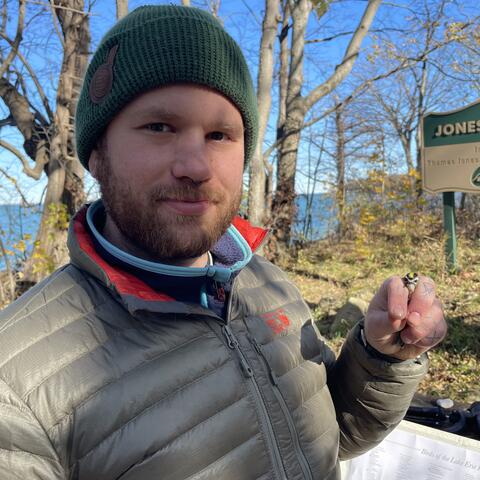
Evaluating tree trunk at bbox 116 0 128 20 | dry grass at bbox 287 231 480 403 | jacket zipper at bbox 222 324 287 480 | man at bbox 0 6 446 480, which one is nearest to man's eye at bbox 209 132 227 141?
man at bbox 0 6 446 480

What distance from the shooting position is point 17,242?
235 inches

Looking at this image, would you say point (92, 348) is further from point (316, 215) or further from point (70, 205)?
point (316, 215)

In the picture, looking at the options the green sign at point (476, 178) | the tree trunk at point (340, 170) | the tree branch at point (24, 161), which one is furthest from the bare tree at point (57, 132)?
the green sign at point (476, 178)

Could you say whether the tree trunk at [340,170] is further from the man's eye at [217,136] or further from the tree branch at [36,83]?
the man's eye at [217,136]

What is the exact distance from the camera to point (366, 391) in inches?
56.0

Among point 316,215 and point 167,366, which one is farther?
point 316,215

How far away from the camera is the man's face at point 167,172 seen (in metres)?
1.10

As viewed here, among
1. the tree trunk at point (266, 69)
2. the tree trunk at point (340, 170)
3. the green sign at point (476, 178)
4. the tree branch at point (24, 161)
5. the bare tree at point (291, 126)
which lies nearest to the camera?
the green sign at point (476, 178)

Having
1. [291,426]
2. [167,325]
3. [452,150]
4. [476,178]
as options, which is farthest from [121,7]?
[476,178]

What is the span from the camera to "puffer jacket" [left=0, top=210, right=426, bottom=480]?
2.94 feet

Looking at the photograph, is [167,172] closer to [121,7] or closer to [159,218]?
[159,218]

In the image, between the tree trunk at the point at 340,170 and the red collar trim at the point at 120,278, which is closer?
the red collar trim at the point at 120,278

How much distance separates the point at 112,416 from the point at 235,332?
0.42m

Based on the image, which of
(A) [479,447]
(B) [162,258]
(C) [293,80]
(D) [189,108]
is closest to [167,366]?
(B) [162,258]
